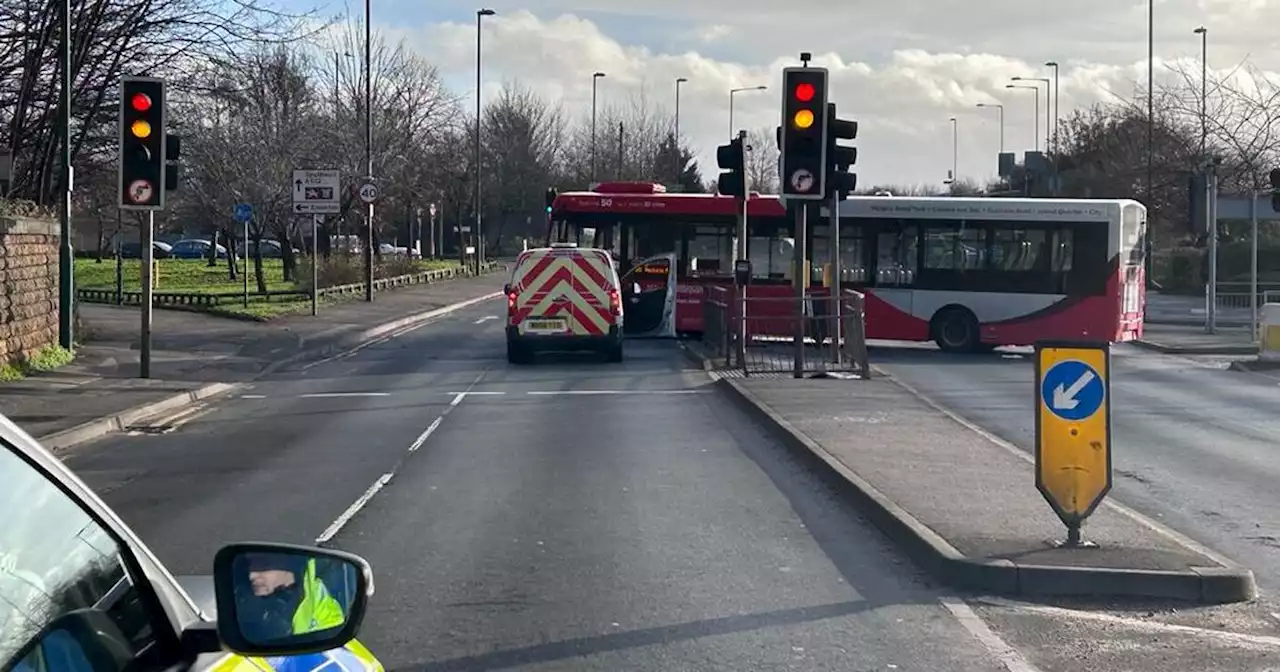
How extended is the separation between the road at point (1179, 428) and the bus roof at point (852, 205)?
2.78m

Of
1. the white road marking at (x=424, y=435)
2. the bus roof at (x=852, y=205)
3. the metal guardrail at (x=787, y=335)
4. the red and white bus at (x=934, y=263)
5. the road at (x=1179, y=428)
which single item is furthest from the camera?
the bus roof at (x=852, y=205)

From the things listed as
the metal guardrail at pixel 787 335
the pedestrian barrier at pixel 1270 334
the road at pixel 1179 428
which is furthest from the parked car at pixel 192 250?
the pedestrian barrier at pixel 1270 334

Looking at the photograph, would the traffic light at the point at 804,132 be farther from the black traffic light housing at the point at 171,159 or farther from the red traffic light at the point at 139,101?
the red traffic light at the point at 139,101

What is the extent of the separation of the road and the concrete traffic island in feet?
1.76

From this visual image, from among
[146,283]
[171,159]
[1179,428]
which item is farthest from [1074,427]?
[146,283]

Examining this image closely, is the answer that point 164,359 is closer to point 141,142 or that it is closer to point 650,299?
point 141,142

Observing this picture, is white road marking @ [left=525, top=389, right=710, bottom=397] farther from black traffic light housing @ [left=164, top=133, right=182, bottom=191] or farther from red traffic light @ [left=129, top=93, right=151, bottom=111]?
red traffic light @ [left=129, top=93, right=151, bottom=111]

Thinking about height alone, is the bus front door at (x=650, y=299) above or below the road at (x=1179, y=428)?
above

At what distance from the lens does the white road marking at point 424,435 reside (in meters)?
14.8

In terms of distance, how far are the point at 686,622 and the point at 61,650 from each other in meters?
5.34

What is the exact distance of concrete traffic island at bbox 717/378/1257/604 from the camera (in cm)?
836

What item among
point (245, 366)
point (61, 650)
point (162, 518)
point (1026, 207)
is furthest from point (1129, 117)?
point (61, 650)

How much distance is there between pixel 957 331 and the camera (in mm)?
29766

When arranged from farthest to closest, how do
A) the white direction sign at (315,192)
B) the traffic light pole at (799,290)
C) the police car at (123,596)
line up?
the white direction sign at (315,192)
the traffic light pole at (799,290)
the police car at (123,596)
